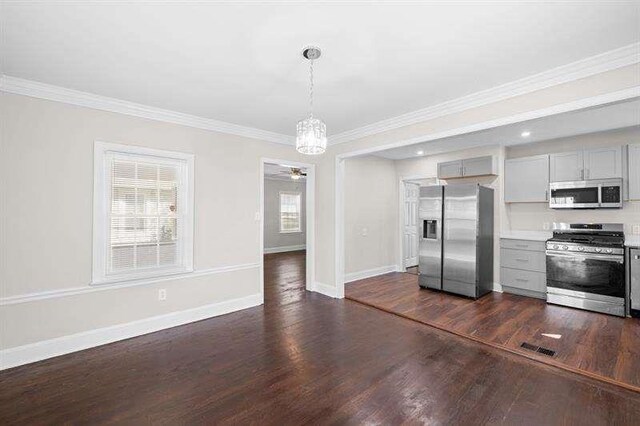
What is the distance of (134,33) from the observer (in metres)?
2.12

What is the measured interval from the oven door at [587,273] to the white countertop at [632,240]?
0.21 metres

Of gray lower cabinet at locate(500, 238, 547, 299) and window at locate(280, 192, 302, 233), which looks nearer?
gray lower cabinet at locate(500, 238, 547, 299)

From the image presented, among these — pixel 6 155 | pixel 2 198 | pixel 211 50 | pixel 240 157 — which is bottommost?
pixel 2 198

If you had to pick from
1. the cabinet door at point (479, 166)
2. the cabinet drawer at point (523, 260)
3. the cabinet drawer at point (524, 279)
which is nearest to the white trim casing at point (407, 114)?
the cabinet door at point (479, 166)

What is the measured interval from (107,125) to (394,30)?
321 centimetres

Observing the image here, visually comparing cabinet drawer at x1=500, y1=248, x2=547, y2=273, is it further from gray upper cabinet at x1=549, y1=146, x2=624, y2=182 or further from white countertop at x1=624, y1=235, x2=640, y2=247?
gray upper cabinet at x1=549, y1=146, x2=624, y2=182

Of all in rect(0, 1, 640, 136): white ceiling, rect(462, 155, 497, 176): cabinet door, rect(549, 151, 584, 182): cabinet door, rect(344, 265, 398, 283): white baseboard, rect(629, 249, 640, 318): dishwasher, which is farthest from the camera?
rect(344, 265, 398, 283): white baseboard

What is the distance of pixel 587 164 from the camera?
14.9 ft

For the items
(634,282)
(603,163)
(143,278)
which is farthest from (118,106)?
(634,282)

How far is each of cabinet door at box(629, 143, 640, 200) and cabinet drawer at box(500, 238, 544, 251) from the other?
Answer: 129 centimetres

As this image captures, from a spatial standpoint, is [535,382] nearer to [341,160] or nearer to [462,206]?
[462,206]

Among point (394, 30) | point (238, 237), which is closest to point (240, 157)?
point (238, 237)

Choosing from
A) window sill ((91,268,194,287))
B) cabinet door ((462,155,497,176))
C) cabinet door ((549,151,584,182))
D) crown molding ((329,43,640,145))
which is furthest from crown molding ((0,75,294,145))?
cabinet door ((549,151,584,182))

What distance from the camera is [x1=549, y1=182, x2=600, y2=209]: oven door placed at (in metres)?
4.50
